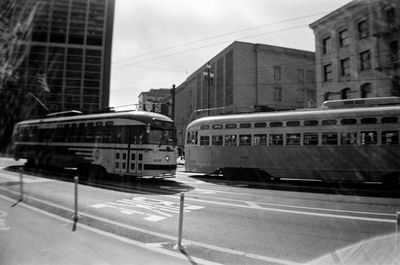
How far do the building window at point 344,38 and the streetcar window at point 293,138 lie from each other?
2022 cm

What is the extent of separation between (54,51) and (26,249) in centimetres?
2016

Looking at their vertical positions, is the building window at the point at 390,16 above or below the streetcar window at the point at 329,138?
above

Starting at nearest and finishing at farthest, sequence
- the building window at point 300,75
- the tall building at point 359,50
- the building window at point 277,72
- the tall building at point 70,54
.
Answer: the tall building at point 70,54 → the tall building at point 359,50 → the building window at point 277,72 → the building window at point 300,75

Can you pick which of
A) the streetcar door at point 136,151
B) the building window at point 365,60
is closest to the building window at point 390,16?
the building window at point 365,60

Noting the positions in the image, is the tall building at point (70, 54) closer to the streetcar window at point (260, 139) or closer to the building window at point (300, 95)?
the streetcar window at point (260, 139)

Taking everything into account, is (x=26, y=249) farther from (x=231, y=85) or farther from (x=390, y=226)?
(x=231, y=85)

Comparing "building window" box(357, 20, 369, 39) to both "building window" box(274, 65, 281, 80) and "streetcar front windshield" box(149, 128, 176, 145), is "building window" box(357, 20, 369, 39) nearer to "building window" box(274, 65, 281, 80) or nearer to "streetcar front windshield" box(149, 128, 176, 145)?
"building window" box(274, 65, 281, 80)

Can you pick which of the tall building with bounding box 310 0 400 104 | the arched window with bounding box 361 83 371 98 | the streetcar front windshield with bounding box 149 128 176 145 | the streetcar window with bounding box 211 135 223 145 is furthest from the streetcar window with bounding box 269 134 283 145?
the arched window with bounding box 361 83 371 98

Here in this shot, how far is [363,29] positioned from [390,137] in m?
19.9

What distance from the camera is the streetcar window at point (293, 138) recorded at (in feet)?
48.0

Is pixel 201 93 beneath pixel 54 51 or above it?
above

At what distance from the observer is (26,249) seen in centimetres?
508

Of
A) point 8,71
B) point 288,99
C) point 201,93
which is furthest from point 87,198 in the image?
point 201,93

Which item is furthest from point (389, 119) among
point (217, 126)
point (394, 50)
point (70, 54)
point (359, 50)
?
point (70, 54)
